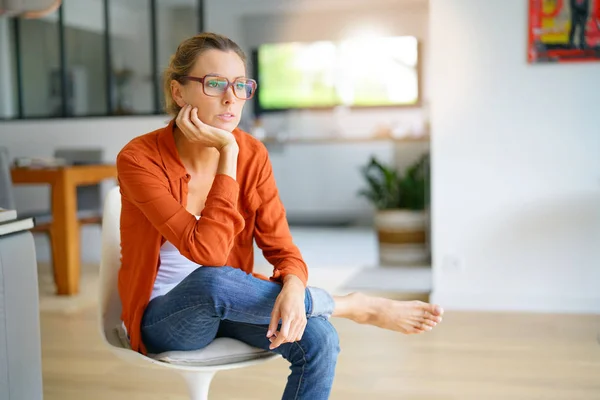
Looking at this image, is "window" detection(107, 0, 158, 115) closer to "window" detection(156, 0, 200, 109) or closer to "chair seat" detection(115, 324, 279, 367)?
"window" detection(156, 0, 200, 109)

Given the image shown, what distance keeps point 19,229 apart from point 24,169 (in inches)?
104

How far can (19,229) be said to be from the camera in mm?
1562

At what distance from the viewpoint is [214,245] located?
142 cm

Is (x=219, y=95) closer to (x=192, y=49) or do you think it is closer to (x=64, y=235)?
(x=192, y=49)

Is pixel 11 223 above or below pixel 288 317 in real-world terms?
above

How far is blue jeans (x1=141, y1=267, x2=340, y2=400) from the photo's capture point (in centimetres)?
138

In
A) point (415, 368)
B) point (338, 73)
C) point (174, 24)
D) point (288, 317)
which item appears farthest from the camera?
point (338, 73)

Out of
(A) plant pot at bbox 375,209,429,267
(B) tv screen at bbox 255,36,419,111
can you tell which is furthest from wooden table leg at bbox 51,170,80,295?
(B) tv screen at bbox 255,36,419,111

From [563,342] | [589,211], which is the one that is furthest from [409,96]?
[563,342]

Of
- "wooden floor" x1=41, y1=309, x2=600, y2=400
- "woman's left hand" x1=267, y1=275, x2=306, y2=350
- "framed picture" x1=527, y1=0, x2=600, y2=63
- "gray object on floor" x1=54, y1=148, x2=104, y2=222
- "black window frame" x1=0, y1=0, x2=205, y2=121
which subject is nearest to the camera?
"woman's left hand" x1=267, y1=275, x2=306, y2=350

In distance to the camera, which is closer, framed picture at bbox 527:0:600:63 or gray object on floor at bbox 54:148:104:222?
framed picture at bbox 527:0:600:63

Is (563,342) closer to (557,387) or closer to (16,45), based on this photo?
(557,387)

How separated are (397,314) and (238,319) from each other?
1.40 feet

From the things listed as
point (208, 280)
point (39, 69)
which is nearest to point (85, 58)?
point (39, 69)
